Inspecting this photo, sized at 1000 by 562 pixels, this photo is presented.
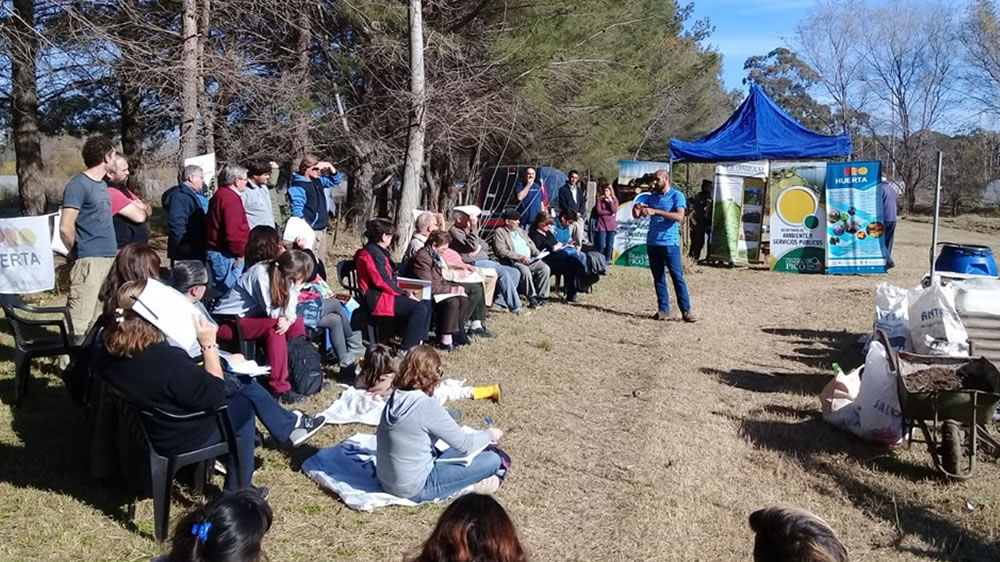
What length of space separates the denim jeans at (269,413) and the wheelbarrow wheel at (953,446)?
3.65 m

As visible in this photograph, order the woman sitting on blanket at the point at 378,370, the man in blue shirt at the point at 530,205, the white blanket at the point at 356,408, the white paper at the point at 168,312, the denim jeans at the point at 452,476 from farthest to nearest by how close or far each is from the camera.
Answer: the man in blue shirt at the point at 530,205 < the woman sitting on blanket at the point at 378,370 < the white blanket at the point at 356,408 < the denim jeans at the point at 452,476 < the white paper at the point at 168,312

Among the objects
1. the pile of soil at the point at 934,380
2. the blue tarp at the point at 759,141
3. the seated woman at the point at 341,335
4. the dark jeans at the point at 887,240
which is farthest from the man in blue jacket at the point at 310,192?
the dark jeans at the point at 887,240

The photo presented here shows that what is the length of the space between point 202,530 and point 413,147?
1030 centimetres

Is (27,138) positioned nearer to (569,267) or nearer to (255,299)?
(569,267)

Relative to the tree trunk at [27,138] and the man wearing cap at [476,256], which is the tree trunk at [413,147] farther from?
the tree trunk at [27,138]

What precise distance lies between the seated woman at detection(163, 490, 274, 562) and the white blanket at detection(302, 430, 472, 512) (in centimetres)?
198

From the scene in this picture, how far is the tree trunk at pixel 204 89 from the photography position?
10180 millimetres

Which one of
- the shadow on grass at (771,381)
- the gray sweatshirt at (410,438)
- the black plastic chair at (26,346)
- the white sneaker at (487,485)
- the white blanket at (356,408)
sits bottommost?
the shadow on grass at (771,381)

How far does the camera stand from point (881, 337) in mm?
5426

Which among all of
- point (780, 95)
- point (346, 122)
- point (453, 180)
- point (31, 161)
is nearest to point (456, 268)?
point (346, 122)

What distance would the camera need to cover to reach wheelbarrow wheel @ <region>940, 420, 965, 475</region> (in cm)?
470

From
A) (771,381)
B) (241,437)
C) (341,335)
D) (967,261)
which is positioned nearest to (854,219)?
(967,261)

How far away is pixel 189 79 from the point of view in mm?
9547

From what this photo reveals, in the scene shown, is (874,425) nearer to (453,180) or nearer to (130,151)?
(130,151)
